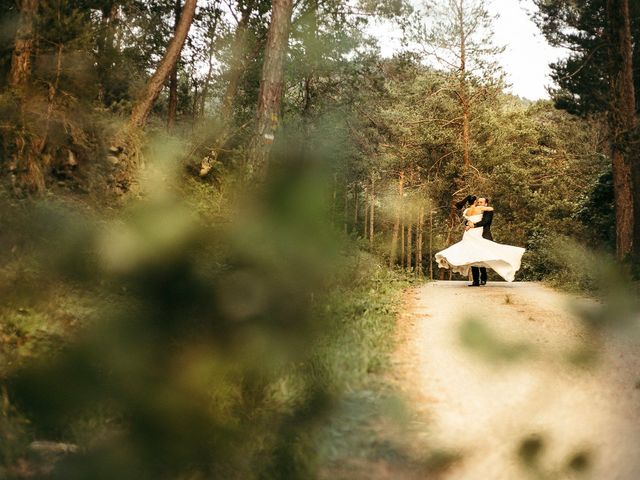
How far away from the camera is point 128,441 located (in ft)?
2.19

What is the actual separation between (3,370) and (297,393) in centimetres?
47

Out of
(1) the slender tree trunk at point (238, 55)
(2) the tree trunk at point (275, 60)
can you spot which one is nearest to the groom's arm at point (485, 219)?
(2) the tree trunk at point (275, 60)

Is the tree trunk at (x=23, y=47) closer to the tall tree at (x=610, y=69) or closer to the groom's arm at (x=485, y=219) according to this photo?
the groom's arm at (x=485, y=219)

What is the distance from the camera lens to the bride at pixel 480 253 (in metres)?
10.1

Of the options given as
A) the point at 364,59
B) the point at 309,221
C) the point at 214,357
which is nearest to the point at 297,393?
the point at 214,357

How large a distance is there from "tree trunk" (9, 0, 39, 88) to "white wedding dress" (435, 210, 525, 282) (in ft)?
29.9

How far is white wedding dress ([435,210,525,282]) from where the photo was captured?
1008 centimetres

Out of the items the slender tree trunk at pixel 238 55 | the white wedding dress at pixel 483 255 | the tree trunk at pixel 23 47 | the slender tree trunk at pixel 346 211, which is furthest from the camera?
the slender tree trunk at pixel 238 55

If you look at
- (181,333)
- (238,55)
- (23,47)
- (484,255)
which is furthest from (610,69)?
(181,333)

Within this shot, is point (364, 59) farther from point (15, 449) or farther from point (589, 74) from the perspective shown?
point (15, 449)

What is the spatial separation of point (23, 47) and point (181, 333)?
142 cm

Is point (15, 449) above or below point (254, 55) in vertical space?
below

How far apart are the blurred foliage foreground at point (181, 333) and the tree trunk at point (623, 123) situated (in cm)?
1236

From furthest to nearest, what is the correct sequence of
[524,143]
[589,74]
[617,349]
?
1. [524,143]
2. [589,74]
3. [617,349]
